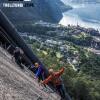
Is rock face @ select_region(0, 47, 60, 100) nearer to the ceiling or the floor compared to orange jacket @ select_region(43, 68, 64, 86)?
nearer to the ceiling

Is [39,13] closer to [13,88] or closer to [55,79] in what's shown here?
[55,79]

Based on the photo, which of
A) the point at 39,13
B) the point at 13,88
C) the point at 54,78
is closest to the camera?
the point at 13,88

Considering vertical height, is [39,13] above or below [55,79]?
below

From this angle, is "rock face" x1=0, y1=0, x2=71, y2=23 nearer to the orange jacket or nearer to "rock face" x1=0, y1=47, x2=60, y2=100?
the orange jacket

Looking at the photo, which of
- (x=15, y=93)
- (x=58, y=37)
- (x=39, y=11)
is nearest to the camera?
(x=15, y=93)

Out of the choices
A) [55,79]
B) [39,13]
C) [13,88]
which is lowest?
[39,13]

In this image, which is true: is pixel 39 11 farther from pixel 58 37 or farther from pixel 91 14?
pixel 91 14

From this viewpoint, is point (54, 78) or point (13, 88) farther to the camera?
point (54, 78)

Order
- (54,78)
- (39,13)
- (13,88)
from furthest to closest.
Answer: (39,13) → (54,78) → (13,88)

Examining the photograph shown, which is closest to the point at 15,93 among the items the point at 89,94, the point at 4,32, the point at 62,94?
the point at 62,94

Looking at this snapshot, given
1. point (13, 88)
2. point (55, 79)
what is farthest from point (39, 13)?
point (13, 88)

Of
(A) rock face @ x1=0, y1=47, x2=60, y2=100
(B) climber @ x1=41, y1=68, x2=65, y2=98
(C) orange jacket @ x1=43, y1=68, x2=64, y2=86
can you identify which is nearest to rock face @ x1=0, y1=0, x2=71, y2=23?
(B) climber @ x1=41, y1=68, x2=65, y2=98
